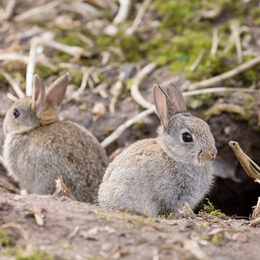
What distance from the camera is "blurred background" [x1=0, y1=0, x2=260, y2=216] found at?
7.41 meters

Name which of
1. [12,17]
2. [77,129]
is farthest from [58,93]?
[12,17]

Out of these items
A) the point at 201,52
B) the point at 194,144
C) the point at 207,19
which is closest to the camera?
the point at 194,144

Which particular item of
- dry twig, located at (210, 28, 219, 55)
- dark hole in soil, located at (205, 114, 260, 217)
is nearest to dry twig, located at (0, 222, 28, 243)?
dark hole in soil, located at (205, 114, 260, 217)

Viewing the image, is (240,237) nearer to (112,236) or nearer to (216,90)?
(112,236)

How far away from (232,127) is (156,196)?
266 centimetres

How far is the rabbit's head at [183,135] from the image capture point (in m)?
5.10

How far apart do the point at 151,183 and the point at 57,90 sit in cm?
240

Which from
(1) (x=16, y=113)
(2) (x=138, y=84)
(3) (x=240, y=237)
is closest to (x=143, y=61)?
(2) (x=138, y=84)

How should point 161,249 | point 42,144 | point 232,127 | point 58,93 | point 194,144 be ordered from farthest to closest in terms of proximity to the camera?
1. point 232,127
2. point 58,93
3. point 42,144
4. point 194,144
5. point 161,249

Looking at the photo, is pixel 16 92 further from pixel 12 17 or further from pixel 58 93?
pixel 12 17

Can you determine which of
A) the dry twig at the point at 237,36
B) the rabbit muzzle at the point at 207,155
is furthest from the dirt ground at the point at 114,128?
the rabbit muzzle at the point at 207,155

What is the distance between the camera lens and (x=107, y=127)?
7.38m

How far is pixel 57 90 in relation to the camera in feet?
22.3

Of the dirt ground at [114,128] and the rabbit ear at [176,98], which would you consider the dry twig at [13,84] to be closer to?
the dirt ground at [114,128]
